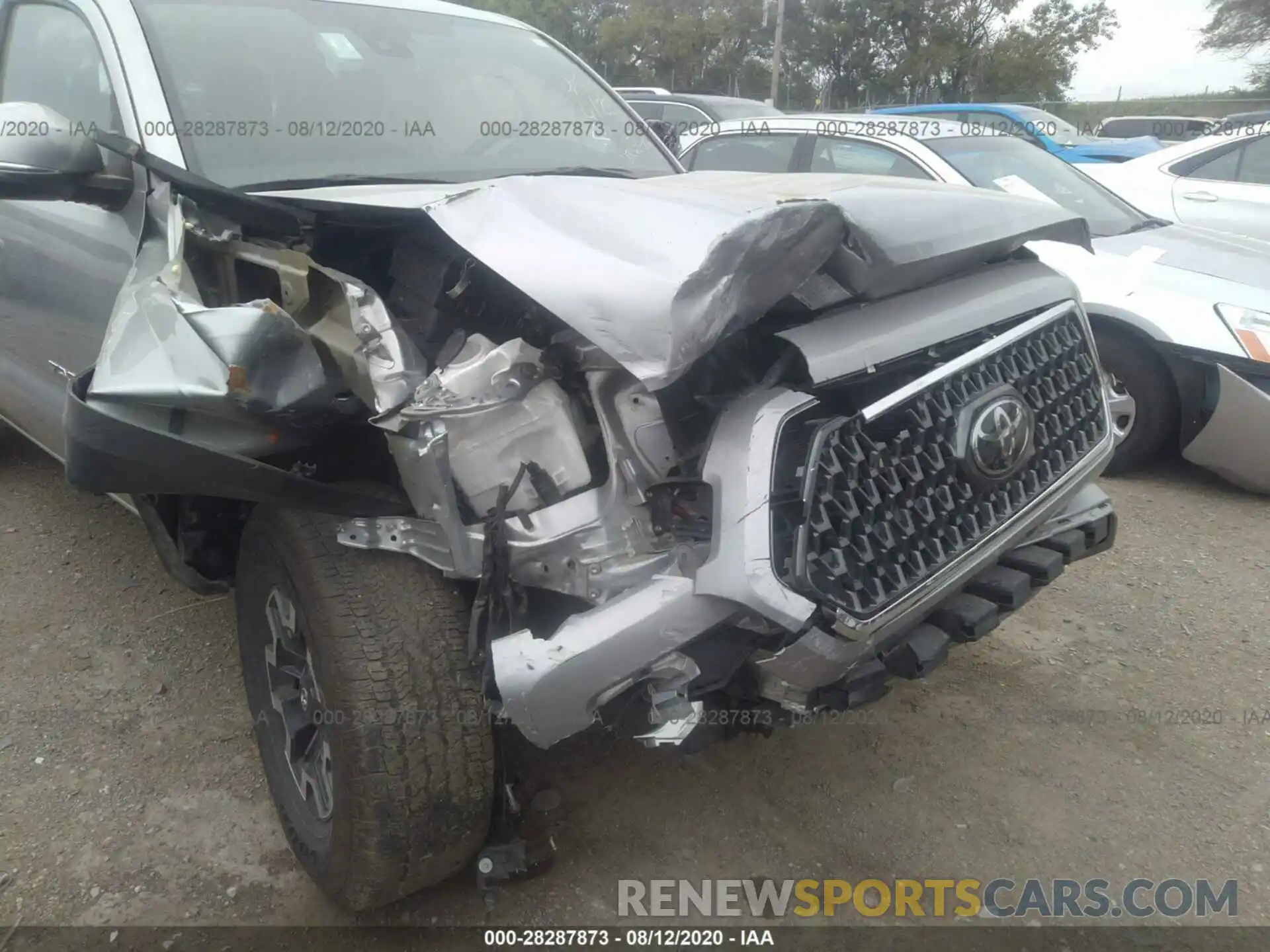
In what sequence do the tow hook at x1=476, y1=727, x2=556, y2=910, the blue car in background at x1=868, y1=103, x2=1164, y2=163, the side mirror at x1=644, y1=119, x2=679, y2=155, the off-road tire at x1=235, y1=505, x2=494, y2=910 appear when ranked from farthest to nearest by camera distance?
1. the blue car in background at x1=868, y1=103, x2=1164, y2=163
2. the side mirror at x1=644, y1=119, x2=679, y2=155
3. the tow hook at x1=476, y1=727, x2=556, y2=910
4. the off-road tire at x1=235, y1=505, x2=494, y2=910

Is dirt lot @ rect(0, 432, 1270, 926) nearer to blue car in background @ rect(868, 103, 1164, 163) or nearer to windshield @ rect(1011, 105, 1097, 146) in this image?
blue car in background @ rect(868, 103, 1164, 163)

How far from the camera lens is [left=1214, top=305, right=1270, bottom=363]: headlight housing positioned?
3848 mm

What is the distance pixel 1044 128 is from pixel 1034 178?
6.40 metres

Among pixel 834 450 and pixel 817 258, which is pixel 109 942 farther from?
pixel 817 258

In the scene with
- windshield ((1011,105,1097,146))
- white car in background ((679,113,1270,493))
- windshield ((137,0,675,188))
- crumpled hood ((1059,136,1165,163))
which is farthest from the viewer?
crumpled hood ((1059,136,1165,163))

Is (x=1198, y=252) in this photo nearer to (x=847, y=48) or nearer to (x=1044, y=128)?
(x=1044, y=128)

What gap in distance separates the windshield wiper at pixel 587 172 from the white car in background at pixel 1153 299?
3.71 feet

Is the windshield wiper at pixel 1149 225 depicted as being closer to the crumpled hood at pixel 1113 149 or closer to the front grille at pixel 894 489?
the front grille at pixel 894 489

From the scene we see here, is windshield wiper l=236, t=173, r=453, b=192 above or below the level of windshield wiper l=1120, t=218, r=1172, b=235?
above

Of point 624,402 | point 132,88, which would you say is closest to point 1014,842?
point 624,402

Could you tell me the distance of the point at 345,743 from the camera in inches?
72.0

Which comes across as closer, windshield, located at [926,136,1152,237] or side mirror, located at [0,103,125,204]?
side mirror, located at [0,103,125,204]

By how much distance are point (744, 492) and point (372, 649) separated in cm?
78

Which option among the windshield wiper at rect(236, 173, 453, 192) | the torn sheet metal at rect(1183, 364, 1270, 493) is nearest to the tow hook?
the windshield wiper at rect(236, 173, 453, 192)
